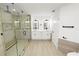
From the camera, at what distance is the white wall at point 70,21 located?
7.97 ft

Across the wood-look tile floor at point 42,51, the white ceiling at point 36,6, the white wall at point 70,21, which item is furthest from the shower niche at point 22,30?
the white wall at point 70,21

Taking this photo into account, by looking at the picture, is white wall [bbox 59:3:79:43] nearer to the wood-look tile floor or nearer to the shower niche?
the wood-look tile floor

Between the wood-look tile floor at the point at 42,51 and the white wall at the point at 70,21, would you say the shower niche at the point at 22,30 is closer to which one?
the wood-look tile floor at the point at 42,51

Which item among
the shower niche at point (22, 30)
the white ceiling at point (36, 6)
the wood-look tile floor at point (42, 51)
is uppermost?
the white ceiling at point (36, 6)

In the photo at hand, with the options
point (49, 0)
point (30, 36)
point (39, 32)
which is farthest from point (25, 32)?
point (49, 0)

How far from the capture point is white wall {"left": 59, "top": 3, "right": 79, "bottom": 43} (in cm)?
243

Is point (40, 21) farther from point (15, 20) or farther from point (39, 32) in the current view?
point (15, 20)

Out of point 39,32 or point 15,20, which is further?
point 39,32

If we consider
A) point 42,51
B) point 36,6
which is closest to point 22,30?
point 42,51

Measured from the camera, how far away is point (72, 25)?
2580 millimetres

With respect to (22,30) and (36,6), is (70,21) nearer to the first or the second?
(36,6)

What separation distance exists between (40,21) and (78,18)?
2.39m

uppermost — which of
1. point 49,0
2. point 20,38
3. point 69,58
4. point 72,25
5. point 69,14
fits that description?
point 69,14

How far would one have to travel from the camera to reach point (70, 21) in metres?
2.73
